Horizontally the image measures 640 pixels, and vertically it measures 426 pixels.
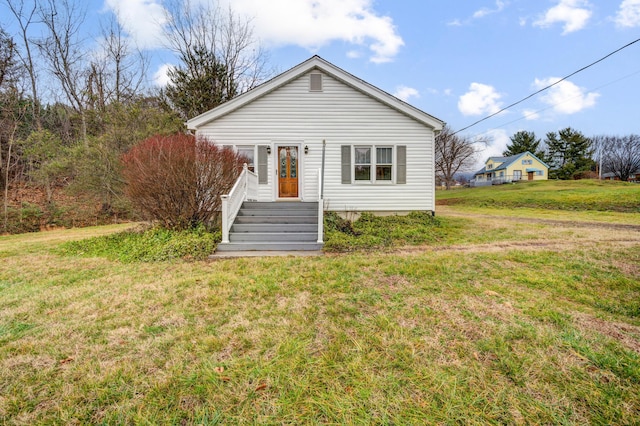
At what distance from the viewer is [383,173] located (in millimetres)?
10031

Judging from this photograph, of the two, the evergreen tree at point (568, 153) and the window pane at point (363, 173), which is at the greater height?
the evergreen tree at point (568, 153)

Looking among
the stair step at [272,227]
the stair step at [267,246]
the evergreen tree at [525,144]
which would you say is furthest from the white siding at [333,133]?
the evergreen tree at [525,144]

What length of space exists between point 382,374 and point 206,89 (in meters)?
20.8

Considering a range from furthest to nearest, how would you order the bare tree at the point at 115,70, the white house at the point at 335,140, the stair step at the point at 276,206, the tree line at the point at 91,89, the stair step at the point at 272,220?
the bare tree at the point at 115,70 → the tree line at the point at 91,89 → the white house at the point at 335,140 → the stair step at the point at 276,206 → the stair step at the point at 272,220

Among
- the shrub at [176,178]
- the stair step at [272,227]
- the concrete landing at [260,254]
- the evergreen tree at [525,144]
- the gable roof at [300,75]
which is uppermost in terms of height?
the evergreen tree at [525,144]

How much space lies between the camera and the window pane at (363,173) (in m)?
10.0

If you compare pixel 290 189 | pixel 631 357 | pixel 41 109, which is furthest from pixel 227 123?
pixel 41 109

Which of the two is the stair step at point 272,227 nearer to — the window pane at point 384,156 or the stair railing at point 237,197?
the stair railing at point 237,197

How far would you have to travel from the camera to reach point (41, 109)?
17719 mm

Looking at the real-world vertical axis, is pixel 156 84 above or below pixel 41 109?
above

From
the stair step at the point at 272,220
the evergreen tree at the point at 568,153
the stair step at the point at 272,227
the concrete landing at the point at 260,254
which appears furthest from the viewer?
the evergreen tree at the point at 568,153

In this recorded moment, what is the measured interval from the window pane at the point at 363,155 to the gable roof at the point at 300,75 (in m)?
1.82

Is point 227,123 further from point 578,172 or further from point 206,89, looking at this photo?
point 578,172

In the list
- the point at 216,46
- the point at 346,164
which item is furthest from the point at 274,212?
the point at 216,46
